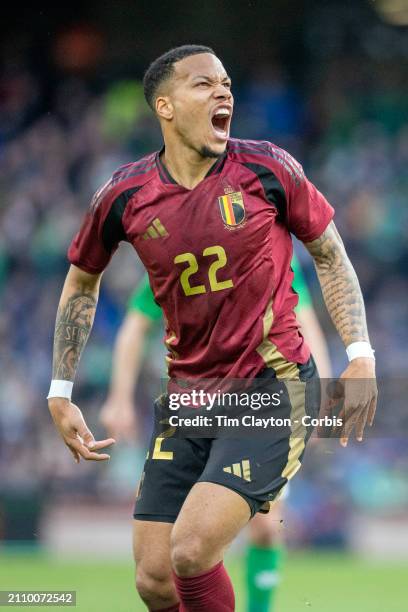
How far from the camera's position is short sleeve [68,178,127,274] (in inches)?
191

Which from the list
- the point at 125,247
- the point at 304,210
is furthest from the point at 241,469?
the point at 125,247

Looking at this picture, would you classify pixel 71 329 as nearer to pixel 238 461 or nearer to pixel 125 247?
pixel 238 461

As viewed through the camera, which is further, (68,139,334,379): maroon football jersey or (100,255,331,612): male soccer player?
(100,255,331,612): male soccer player

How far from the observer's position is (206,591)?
171 inches

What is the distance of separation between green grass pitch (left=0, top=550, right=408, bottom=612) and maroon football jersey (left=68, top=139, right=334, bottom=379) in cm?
265

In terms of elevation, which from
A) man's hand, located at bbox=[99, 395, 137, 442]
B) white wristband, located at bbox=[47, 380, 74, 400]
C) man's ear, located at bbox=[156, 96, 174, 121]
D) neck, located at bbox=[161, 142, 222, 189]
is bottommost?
white wristband, located at bbox=[47, 380, 74, 400]

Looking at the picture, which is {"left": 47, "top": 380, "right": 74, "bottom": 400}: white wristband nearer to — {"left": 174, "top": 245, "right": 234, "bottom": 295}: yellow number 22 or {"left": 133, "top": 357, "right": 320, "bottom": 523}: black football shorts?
{"left": 133, "top": 357, "right": 320, "bottom": 523}: black football shorts

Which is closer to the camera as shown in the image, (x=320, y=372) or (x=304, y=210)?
(x=304, y=210)

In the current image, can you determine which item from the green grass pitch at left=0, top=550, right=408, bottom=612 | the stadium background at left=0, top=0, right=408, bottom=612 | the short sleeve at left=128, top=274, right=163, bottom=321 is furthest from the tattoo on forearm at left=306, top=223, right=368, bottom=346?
the stadium background at left=0, top=0, right=408, bottom=612

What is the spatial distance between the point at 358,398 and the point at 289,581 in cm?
535

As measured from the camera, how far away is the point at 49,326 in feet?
44.2

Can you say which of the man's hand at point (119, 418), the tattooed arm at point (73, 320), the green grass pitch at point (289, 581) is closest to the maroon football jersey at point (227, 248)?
the tattooed arm at point (73, 320)

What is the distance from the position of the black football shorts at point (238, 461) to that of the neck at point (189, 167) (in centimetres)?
83

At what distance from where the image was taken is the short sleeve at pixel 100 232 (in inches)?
191
